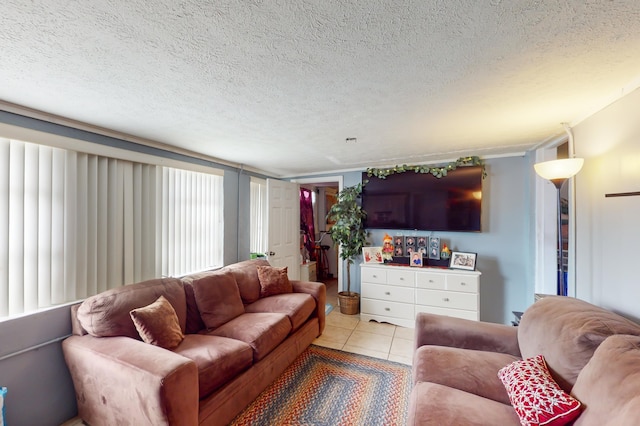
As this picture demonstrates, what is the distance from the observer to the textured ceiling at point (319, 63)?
0.92m

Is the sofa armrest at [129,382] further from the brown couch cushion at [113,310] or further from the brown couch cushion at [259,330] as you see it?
the brown couch cushion at [259,330]

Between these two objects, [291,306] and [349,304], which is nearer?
[291,306]

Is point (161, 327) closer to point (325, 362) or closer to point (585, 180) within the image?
point (325, 362)

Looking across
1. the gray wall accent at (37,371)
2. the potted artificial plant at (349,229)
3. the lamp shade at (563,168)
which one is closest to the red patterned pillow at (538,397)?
the lamp shade at (563,168)

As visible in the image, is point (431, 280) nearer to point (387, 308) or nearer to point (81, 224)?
point (387, 308)

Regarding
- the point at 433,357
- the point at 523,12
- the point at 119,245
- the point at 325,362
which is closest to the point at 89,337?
the point at 119,245

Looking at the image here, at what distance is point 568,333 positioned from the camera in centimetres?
127

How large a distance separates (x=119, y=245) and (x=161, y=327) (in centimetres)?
98

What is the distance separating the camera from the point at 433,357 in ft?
5.30

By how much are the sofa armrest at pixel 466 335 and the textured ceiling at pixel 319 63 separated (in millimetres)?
1553

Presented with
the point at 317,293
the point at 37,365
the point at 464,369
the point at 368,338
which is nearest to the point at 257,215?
the point at 317,293

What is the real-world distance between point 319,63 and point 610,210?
2019mm

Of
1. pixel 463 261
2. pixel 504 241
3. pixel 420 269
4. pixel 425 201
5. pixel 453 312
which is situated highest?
pixel 425 201

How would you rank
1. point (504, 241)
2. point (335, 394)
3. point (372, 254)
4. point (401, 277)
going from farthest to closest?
point (372, 254) < point (401, 277) < point (504, 241) < point (335, 394)
